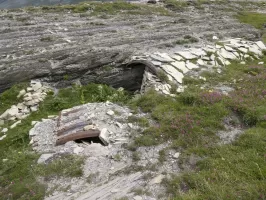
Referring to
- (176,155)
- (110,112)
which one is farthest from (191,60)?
(176,155)

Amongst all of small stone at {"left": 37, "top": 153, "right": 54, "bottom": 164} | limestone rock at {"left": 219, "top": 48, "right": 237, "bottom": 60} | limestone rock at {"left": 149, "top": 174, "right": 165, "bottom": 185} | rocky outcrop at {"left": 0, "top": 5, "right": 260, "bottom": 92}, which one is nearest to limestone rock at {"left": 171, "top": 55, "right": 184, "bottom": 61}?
rocky outcrop at {"left": 0, "top": 5, "right": 260, "bottom": 92}

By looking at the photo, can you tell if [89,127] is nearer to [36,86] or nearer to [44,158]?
[44,158]

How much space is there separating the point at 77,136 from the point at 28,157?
233 centimetres

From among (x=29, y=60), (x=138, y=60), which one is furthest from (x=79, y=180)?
(x=29, y=60)

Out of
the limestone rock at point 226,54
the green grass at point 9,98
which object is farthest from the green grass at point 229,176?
the green grass at point 9,98

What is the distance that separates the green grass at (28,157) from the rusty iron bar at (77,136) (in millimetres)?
1273

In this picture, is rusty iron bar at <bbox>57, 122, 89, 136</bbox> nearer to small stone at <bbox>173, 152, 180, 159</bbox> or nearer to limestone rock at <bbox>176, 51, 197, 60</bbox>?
small stone at <bbox>173, 152, 180, 159</bbox>

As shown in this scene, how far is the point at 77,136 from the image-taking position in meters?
12.5

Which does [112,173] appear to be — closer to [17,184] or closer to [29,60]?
[17,184]

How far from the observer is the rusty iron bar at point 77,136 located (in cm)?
1236

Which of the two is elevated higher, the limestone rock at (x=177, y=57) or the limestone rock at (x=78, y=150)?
the limestone rock at (x=177, y=57)

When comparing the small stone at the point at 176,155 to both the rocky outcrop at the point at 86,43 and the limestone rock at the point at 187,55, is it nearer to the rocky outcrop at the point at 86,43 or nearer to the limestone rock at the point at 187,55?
the rocky outcrop at the point at 86,43

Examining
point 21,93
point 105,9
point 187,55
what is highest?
point 105,9

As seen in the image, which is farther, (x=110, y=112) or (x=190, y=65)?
(x=190, y=65)
